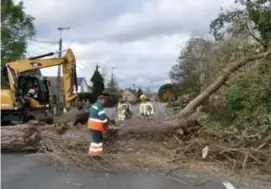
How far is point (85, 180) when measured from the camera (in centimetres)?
1060

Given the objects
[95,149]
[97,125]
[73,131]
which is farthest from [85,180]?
[73,131]

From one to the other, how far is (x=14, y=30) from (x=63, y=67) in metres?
26.6

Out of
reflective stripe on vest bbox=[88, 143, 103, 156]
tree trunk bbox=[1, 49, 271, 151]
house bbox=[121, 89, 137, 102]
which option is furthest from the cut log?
house bbox=[121, 89, 137, 102]

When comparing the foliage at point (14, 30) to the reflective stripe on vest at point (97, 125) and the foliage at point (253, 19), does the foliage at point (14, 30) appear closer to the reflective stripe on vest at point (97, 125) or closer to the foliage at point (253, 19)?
the foliage at point (253, 19)

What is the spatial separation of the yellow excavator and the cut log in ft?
25.4

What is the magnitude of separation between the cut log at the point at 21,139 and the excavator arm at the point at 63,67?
774 cm

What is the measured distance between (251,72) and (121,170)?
7.00 m

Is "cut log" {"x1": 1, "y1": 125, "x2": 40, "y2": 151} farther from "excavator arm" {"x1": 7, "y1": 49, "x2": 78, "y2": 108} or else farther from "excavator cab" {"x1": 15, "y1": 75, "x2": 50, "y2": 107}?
"excavator cab" {"x1": 15, "y1": 75, "x2": 50, "y2": 107}

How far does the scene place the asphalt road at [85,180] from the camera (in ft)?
32.6

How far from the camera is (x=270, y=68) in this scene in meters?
16.2

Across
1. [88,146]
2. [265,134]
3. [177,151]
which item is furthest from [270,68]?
[88,146]

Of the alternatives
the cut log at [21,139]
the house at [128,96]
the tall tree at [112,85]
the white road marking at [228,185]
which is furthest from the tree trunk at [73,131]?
the tall tree at [112,85]

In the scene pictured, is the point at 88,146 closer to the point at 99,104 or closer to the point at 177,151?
the point at 99,104

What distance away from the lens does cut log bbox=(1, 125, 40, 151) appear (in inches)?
570
